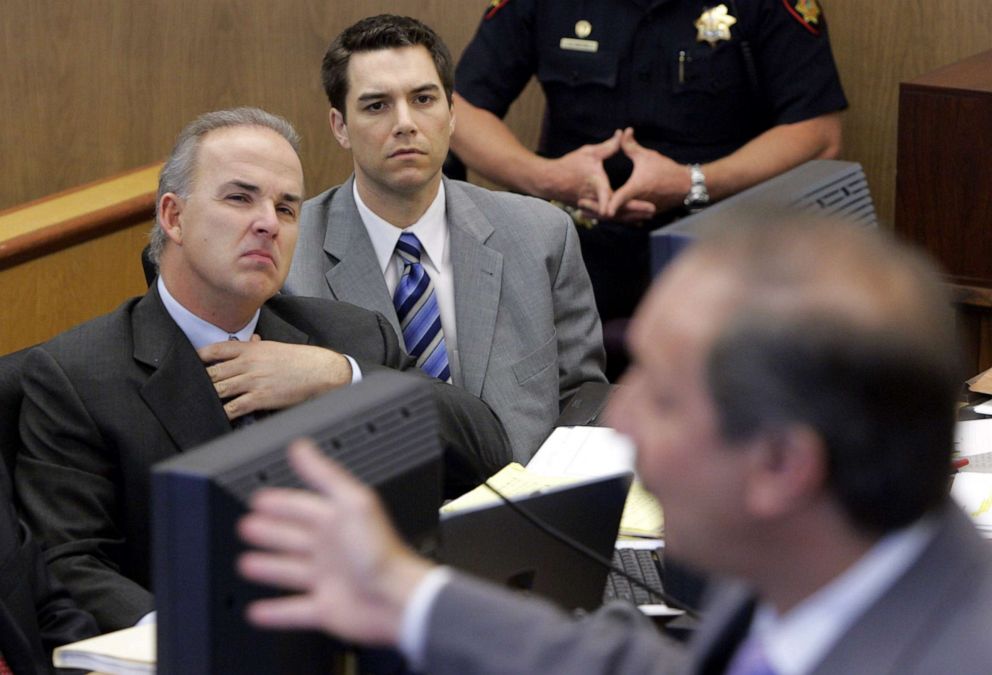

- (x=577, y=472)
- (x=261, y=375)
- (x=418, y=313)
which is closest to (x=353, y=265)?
(x=418, y=313)

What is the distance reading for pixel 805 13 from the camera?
3.74 metres

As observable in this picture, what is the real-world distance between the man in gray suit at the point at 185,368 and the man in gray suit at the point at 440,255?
30 cm

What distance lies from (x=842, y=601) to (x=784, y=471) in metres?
0.09

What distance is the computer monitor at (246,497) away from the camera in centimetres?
105

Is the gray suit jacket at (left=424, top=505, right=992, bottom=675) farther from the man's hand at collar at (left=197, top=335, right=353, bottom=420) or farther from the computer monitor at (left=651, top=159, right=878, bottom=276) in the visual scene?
the man's hand at collar at (left=197, top=335, right=353, bottom=420)

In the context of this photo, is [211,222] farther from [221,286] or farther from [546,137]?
[546,137]

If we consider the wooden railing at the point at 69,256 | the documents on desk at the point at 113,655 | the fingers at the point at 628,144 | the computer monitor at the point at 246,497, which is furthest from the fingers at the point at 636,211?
the computer monitor at the point at 246,497

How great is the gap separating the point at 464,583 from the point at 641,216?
2.77m

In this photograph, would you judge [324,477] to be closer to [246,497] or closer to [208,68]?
[246,497]

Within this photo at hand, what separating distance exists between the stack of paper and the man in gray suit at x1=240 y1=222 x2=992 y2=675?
113cm

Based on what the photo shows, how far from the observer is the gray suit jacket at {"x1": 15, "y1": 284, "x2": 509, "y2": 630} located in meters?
1.99

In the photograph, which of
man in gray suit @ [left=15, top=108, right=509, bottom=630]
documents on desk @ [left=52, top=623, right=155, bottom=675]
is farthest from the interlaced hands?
documents on desk @ [left=52, top=623, right=155, bottom=675]

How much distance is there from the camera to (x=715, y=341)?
80 centimetres

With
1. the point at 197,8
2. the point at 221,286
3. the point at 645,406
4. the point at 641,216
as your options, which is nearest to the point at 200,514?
the point at 645,406
